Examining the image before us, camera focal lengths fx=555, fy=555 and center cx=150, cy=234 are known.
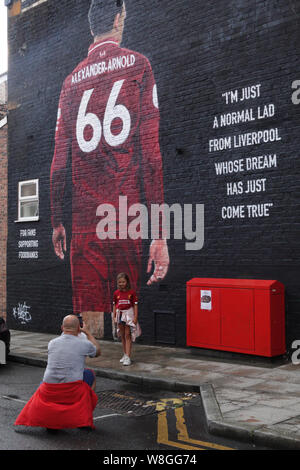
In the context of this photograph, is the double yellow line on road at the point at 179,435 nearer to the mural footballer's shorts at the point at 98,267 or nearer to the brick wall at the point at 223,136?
the brick wall at the point at 223,136

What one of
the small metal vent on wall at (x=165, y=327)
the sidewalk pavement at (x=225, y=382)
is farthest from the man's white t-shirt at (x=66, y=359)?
the small metal vent on wall at (x=165, y=327)

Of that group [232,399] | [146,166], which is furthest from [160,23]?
[232,399]

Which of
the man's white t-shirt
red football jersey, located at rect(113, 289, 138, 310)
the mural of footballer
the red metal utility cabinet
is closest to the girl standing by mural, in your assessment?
red football jersey, located at rect(113, 289, 138, 310)

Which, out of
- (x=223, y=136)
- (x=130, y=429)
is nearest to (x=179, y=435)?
(x=130, y=429)

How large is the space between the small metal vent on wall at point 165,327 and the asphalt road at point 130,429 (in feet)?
10.6

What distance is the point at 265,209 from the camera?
10.3m

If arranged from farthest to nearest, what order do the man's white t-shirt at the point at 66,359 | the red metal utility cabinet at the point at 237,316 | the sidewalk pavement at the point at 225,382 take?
1. the red metal utility cabinet at the point at 237,316
2. the man's white t-shirt at the point at 66,359
3. the sidewalk pavement at the point at 225,382

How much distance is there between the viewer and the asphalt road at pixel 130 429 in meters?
5.53

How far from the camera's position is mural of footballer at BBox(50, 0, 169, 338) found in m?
12.5

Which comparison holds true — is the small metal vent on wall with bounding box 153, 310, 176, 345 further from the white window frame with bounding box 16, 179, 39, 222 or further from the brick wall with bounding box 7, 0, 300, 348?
the white window frame with bounding box 16, 179, 39, 222

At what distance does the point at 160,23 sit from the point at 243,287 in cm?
632

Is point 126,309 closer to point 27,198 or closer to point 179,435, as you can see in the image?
point 179,435

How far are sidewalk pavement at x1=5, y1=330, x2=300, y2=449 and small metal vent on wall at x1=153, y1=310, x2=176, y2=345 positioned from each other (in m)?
0.20
